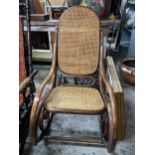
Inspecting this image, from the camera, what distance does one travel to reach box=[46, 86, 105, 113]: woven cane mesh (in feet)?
4.29

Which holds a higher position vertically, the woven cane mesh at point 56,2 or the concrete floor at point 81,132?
the woven cane mesh at point 56,2

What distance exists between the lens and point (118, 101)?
1596 mm

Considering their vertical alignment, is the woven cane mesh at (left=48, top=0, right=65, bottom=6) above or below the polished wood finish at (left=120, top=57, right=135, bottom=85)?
above

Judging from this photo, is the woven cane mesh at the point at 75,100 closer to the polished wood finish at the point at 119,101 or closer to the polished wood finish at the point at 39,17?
the polished wood finish at the point at 119,101

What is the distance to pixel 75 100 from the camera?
140cm

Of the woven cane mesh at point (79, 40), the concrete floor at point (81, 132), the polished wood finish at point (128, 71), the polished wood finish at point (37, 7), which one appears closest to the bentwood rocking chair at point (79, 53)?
the woven cane mesh at point (79, 40)

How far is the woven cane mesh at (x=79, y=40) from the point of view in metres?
1.67

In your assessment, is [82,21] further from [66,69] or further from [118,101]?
[118,101]

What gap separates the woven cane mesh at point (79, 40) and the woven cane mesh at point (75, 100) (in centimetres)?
22

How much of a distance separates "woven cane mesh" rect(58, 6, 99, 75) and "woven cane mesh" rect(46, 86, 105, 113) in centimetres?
22

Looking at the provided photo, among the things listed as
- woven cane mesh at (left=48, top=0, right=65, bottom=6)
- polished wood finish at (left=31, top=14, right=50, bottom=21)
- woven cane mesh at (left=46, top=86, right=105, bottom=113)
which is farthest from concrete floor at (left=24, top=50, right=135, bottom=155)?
woven cane mesh at (left=48, top=0, right=65, bottom=6)

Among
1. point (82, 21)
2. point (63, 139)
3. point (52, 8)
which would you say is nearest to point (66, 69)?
point (82, 21)

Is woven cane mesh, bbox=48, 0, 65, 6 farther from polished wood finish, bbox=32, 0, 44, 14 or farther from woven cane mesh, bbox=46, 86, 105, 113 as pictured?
woven cane mesh, bbox=46, 86, 105, 113
